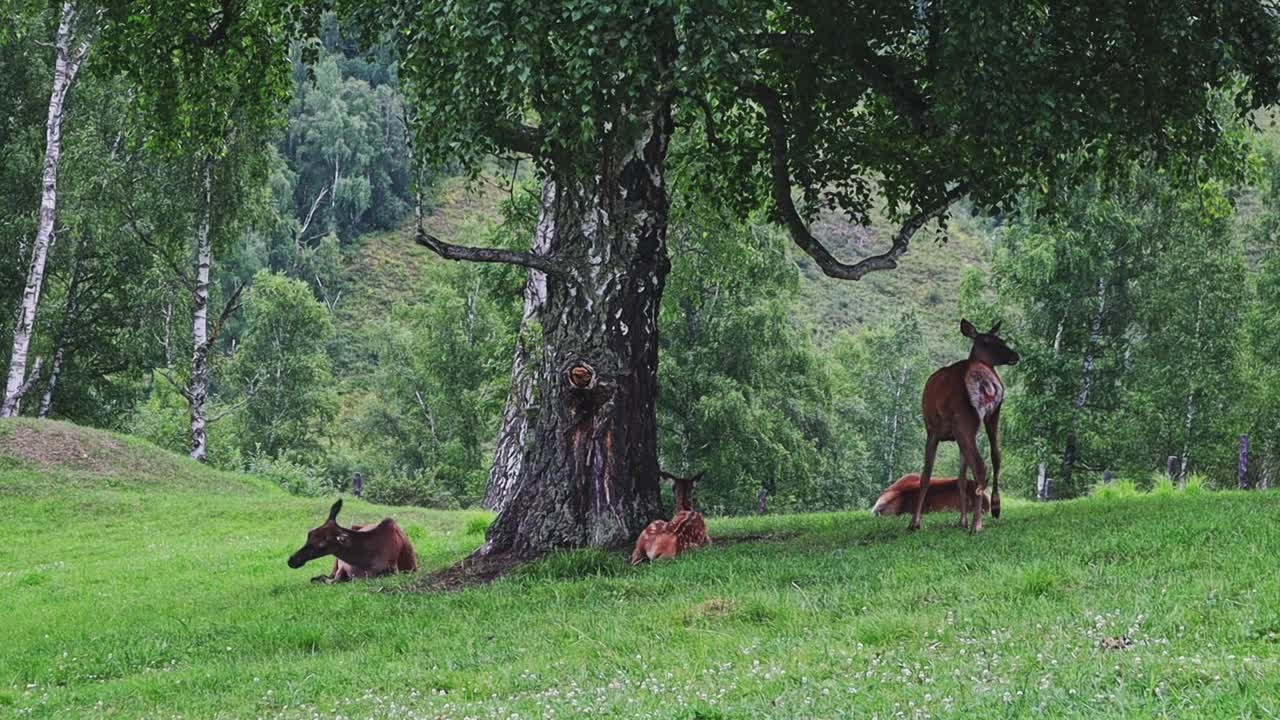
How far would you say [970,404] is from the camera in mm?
13250

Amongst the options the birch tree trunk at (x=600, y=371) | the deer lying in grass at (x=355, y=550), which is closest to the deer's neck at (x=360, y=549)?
the deer lying in grass at (x=355, y=550)

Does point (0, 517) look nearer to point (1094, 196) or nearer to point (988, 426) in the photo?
point (988, 426)

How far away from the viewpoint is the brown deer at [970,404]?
43.0 ft

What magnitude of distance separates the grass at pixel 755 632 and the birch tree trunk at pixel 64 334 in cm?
2936

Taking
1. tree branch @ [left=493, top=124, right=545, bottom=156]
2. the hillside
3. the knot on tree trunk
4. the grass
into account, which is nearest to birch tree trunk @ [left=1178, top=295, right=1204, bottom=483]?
the grass

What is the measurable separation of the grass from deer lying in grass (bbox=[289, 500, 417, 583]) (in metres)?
0.83

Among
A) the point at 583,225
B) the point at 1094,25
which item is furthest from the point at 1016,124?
the point at 583,225

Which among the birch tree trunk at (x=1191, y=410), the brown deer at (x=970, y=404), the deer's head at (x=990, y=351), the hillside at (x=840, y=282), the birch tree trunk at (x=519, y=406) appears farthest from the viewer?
the hillside at (x=840, y=282)

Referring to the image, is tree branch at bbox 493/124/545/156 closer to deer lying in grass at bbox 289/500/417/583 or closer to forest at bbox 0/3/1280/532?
forest at bbox 0/3/1280/532

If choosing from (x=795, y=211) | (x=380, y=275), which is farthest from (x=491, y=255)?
(x=380, y=275)

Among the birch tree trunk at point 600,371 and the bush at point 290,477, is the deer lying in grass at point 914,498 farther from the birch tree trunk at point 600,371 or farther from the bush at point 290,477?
the bush at point 290,477

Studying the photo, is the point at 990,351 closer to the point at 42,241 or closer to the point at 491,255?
the point at 491,255

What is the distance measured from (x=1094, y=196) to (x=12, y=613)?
3678 centimetres

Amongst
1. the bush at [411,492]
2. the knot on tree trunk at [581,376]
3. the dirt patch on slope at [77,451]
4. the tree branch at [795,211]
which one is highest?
the tree branch at [795,211]
